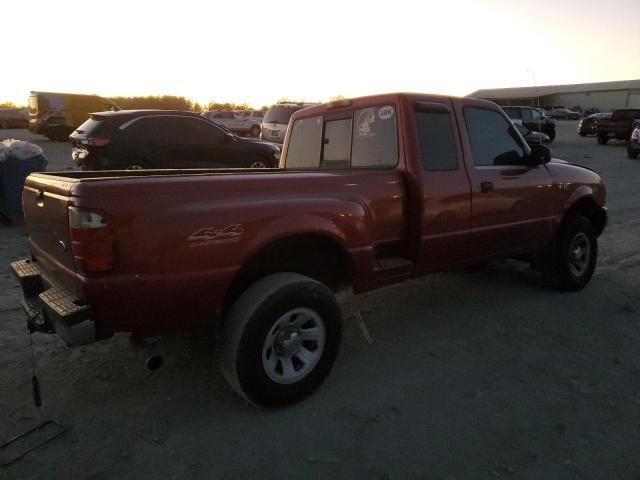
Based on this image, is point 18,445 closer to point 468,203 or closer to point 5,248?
point 468,203

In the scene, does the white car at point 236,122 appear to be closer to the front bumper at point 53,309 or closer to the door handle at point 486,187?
the door handle at point 486,187

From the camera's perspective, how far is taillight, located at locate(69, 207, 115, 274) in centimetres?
232

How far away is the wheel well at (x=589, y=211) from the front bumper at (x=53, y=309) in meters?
4.47

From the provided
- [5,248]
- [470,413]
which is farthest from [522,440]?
[5,248]

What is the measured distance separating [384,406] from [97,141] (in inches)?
336

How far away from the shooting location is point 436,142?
378 centimetres

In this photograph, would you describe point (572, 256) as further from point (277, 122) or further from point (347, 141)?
point (277, 122)

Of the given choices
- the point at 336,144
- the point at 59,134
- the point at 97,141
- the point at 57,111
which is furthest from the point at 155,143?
the point at 59,134

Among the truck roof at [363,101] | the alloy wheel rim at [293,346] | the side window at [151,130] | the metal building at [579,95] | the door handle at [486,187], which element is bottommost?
the alloy wheel rim at [293,346]

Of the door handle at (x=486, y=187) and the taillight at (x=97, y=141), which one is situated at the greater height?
the taillight at (x=97, y=141)

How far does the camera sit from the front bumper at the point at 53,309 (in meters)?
2.36

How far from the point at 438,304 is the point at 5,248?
5.46m

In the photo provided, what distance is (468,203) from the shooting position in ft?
12.7

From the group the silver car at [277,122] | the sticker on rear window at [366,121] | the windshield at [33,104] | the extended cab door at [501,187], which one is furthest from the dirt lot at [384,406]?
the windshield at [33,104]
